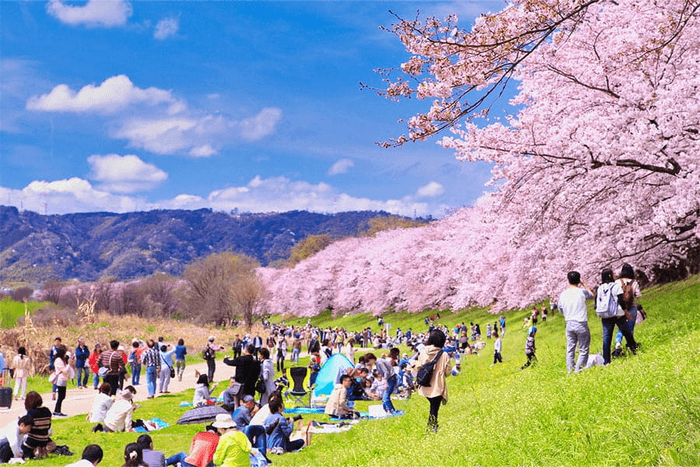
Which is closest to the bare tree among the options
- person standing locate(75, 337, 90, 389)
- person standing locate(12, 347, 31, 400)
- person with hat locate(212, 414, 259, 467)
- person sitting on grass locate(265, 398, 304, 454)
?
person standing locate(75, 337, 90, 389)

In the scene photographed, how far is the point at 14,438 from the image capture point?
38.4 ft

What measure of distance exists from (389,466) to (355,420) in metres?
7.74

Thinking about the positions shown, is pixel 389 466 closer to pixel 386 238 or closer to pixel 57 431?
pixel 57 431

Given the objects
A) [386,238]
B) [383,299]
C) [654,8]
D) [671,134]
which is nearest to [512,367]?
[671,134]

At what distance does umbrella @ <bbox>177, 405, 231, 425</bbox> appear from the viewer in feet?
50.9

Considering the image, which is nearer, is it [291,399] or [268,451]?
[268,451]

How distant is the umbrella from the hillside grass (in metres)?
0.38

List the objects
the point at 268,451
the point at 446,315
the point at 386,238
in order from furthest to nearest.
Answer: the point at 386,238 → the point at 446,315 → the point at 268,451

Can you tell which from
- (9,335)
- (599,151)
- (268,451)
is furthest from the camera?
(9,335)

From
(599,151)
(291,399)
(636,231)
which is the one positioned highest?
(599,151)

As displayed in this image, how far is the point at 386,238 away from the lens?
83250mm

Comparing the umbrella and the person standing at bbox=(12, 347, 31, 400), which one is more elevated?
the person standing at bbox=(12, 347, 31, 400)

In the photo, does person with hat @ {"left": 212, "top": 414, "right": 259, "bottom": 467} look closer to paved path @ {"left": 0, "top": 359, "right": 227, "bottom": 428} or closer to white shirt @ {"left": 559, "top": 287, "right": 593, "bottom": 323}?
white shirt @ {"left": 559, "top": 287, "right": 593, "bottom": 323}

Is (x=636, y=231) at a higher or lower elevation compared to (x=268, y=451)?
higher
